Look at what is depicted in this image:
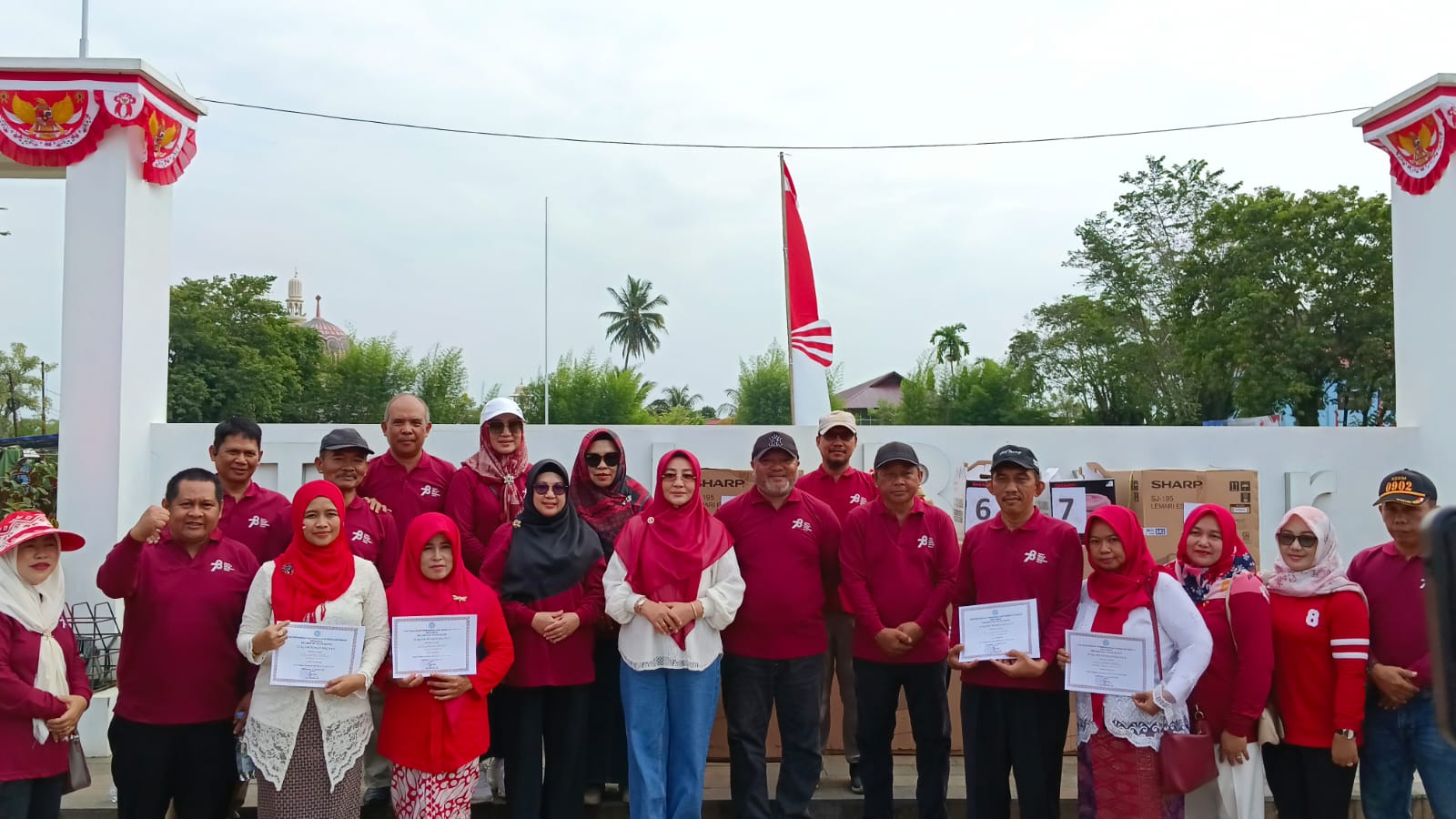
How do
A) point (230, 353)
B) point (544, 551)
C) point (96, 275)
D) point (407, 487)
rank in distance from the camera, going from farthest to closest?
point (230, 353), point (96, 275), point (407, 487), point (544, 551)

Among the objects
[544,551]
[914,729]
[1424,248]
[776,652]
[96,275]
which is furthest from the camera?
[1424,248]

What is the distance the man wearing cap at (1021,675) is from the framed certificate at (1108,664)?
0.56 feet

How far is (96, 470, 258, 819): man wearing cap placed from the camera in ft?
12.7

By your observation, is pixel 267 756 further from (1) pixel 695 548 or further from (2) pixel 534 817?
(1) pixel 695 548

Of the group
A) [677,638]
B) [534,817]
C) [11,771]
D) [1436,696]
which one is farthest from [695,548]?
[1436,696]

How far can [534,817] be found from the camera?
4.25 metres

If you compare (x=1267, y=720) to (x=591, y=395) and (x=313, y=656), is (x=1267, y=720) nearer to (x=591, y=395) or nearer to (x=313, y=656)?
(x=313, y=656)

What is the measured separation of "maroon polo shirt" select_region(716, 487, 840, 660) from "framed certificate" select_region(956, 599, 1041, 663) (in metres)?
0.72

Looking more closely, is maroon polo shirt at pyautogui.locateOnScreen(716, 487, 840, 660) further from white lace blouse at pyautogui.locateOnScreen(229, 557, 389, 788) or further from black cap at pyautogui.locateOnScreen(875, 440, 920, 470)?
white lace blouse at pyautogui.locateOnScreen(229, 557, 389, 788)

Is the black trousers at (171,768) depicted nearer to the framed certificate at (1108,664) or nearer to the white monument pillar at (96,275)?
the white monument pillar at (96,275)

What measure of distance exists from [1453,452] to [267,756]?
734cm

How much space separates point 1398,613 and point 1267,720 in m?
0.67

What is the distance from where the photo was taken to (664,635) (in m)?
4.24

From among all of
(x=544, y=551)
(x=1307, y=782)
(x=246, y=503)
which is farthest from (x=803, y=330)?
(x=1307, y=782)
